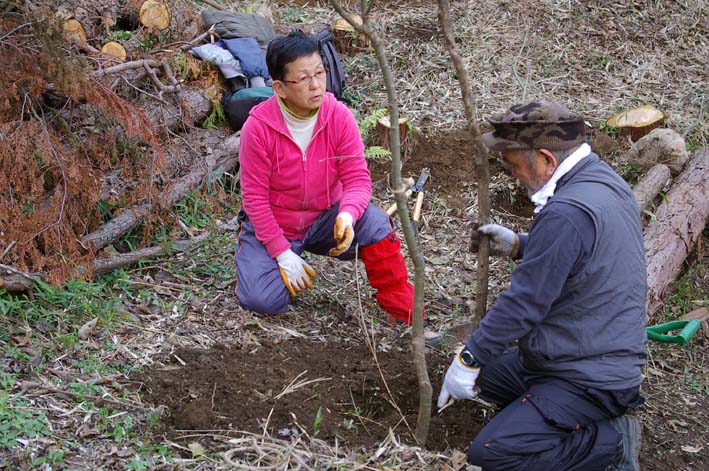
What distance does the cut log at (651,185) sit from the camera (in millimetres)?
4754

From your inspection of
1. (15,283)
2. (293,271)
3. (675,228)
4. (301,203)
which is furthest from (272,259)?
(675,228)

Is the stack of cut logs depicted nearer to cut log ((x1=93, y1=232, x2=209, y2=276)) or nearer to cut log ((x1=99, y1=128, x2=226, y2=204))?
cut log ((x1=93, y1=232, x2=209, y2=276))

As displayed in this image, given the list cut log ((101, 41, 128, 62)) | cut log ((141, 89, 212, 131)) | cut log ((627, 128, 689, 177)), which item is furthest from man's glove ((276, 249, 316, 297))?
cut log ((627, 128, 689, 177))

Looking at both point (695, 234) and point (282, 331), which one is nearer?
point (282, 331)

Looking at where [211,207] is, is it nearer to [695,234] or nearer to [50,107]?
[50,107]

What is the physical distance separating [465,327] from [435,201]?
5.36 ft

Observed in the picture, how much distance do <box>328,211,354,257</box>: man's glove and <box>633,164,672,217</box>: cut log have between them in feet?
6.59

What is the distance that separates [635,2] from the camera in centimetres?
798

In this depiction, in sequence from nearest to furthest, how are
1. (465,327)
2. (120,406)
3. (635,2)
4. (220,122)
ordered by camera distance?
(120,406) < (465,327) < (220,122) < (635,2)

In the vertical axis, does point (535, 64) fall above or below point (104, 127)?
below

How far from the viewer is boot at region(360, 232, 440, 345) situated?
12.5ft

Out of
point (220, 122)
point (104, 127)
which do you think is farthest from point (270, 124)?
point (220, 122)

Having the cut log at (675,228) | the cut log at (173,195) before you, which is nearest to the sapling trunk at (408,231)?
the cut log at (675,228)

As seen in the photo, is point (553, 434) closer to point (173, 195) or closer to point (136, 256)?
point (136, 256)
